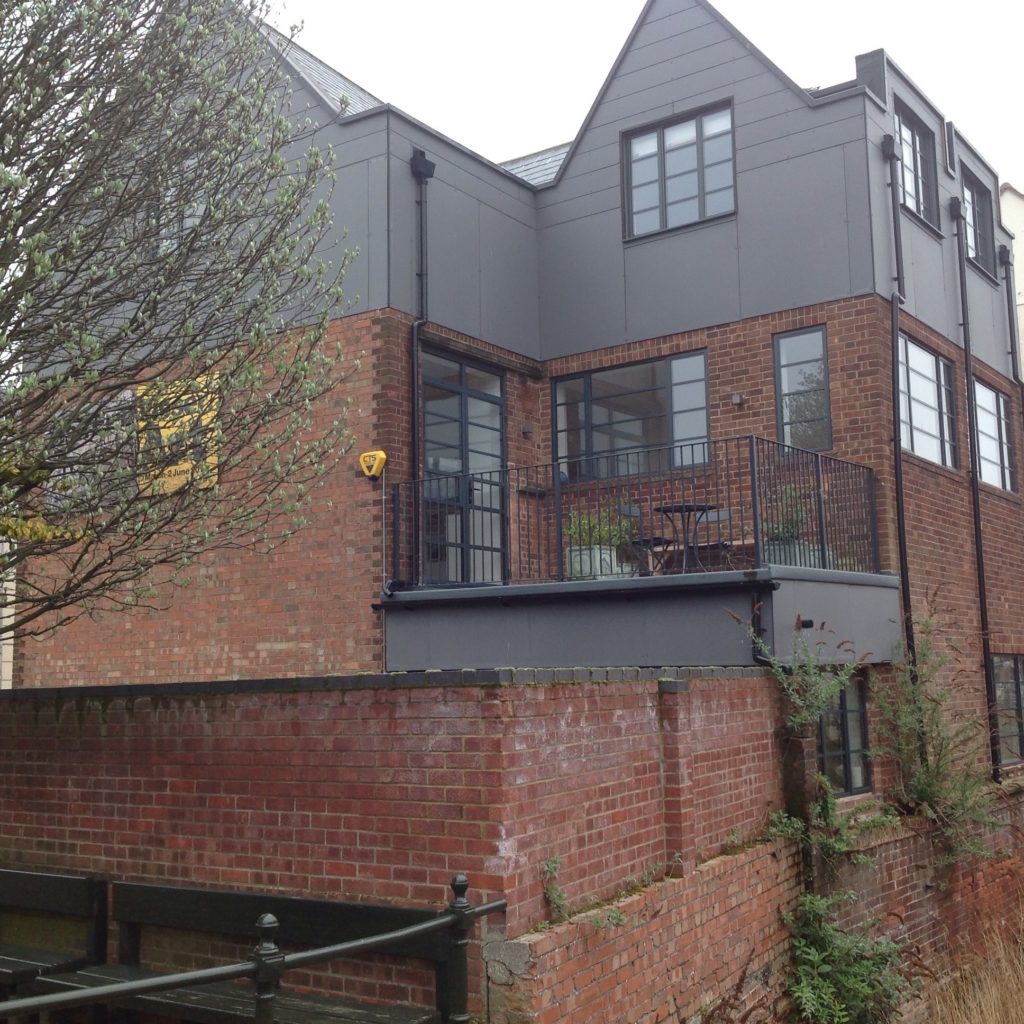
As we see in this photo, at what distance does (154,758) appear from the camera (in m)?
6.58

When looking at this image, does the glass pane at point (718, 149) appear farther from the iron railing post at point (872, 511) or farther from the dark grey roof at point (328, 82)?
the iron railing post at point (872, 511)

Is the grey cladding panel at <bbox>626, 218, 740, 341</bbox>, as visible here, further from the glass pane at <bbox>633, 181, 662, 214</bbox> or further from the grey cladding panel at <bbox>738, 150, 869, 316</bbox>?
the glass pane at <bbox>633, 181, 662, 214</bbox>

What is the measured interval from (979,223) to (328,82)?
867cm

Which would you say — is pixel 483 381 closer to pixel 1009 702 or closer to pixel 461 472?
pixel 461 472

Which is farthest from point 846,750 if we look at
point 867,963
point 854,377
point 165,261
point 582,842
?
point 165,261

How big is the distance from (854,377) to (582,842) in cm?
714

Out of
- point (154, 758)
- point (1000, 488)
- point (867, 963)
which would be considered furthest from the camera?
point (1000, 488)

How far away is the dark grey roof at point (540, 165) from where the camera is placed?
593 inches

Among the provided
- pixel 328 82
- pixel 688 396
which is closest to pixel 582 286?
pixel 688 396

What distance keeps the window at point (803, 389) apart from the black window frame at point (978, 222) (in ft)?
12.9

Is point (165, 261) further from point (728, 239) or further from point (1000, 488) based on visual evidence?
point (1000, 488)

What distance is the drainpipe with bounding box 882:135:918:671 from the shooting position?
11539 mm

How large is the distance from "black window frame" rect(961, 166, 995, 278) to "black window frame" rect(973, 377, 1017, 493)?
5.46 ft

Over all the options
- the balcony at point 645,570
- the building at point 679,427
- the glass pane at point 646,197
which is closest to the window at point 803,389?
the building at point 679,427
